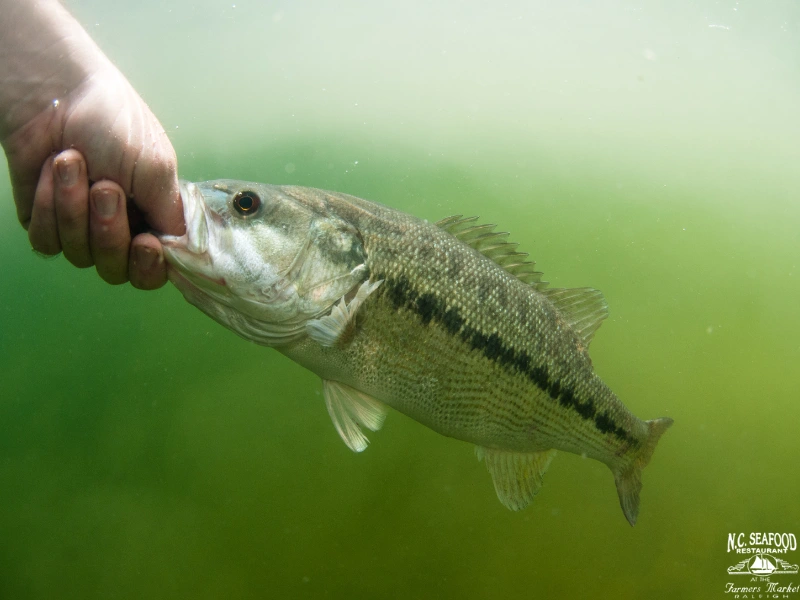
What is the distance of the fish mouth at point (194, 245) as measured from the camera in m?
1.52

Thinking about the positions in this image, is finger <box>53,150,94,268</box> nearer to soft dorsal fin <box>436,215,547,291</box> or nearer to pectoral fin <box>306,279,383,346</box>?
pectoral fin <box>306,279,383,346</box>

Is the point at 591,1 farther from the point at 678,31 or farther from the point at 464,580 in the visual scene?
the point at 464,580

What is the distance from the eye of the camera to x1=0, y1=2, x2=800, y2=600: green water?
4.17 m

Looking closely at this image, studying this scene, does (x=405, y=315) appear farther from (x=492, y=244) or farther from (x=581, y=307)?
(x=581, y=307)

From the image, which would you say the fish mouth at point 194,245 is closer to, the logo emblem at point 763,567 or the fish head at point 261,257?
the fish head at point 261,257

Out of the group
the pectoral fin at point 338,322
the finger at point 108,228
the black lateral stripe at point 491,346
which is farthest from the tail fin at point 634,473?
the finger at point 108,228

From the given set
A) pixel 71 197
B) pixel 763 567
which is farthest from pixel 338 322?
pixel 763 567

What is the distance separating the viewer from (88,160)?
156cm

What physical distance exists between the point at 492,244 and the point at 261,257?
3.58ft

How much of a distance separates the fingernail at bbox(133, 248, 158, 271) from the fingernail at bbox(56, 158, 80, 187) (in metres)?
0.30

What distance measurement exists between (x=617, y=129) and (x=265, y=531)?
7064 millimetres

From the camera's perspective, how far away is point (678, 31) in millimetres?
6844

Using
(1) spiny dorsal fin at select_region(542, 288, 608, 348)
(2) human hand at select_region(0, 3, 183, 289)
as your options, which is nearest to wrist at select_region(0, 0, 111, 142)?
(2) human hand at select_region(0, 3, 183, 289)

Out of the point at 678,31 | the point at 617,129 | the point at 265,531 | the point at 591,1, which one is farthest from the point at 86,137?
the point at 678,31
